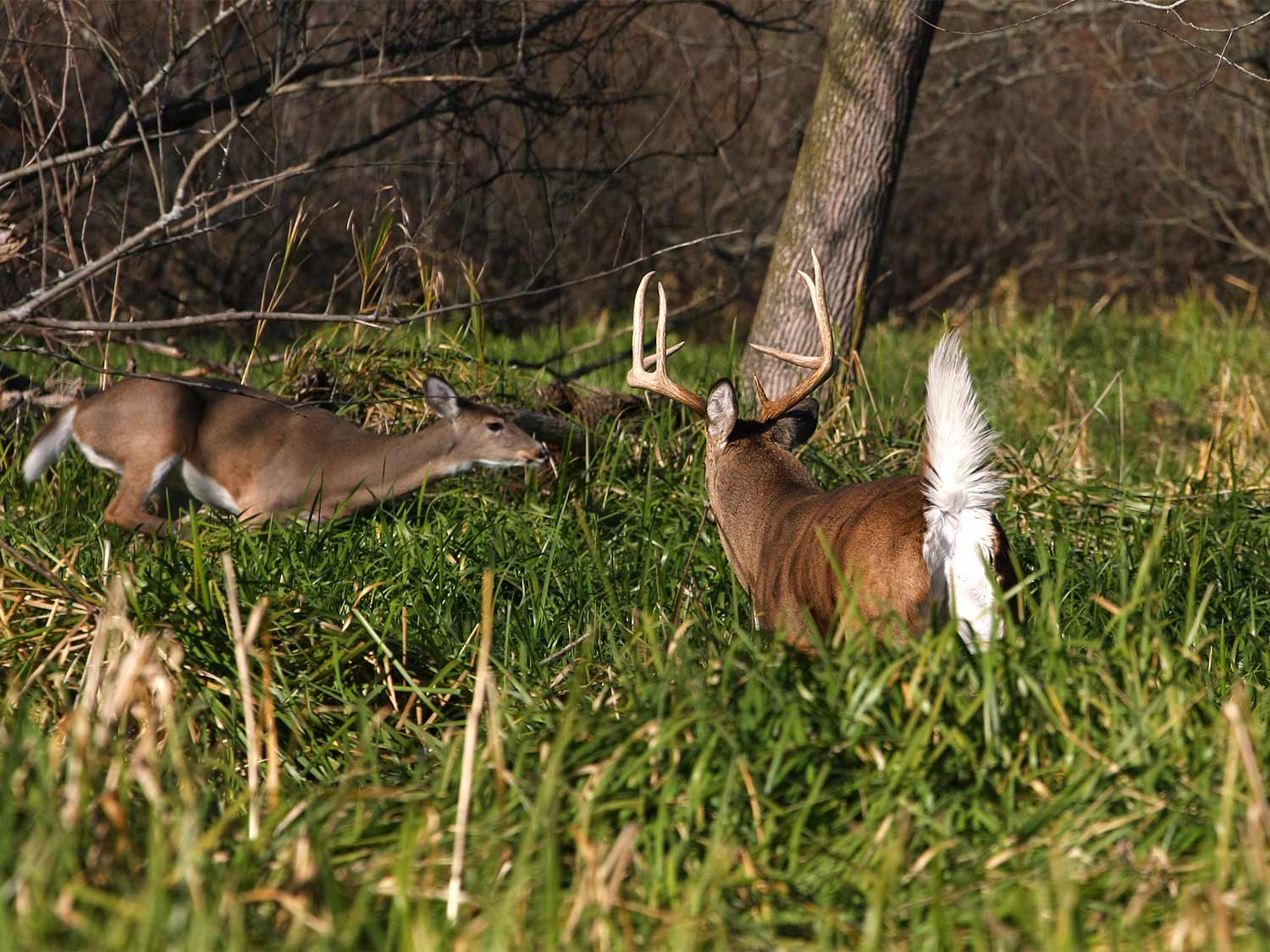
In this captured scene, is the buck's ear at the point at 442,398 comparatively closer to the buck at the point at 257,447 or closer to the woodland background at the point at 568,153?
the buck at the point at 257,447

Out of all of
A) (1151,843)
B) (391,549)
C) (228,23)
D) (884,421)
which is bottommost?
(1151,843)

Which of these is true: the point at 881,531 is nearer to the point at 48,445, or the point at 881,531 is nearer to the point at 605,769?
the point at 605,769

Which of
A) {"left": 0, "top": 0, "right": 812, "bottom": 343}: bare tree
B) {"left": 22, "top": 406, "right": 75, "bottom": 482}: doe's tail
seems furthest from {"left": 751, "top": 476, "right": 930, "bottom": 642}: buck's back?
{"left": 22, "top": 406, "right": 75, "bottom": 482}: doe's tail

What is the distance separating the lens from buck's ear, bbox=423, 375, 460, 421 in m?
5.32

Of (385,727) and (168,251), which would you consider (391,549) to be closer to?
(385,727)

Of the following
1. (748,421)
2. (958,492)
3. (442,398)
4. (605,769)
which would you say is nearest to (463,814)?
(605,769)

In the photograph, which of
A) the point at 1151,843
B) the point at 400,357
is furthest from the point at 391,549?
the point at 1151,843

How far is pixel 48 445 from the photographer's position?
529 cm

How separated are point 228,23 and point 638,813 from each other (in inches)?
254

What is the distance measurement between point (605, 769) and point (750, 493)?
5.99 feet

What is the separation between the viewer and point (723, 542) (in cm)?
402

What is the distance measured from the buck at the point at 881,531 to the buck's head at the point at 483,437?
117 centimetres

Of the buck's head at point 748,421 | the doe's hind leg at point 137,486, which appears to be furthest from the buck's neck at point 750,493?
the doe's hind leg at point 137,486

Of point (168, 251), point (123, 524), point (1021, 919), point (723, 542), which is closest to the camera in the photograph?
point (1021, 919)
